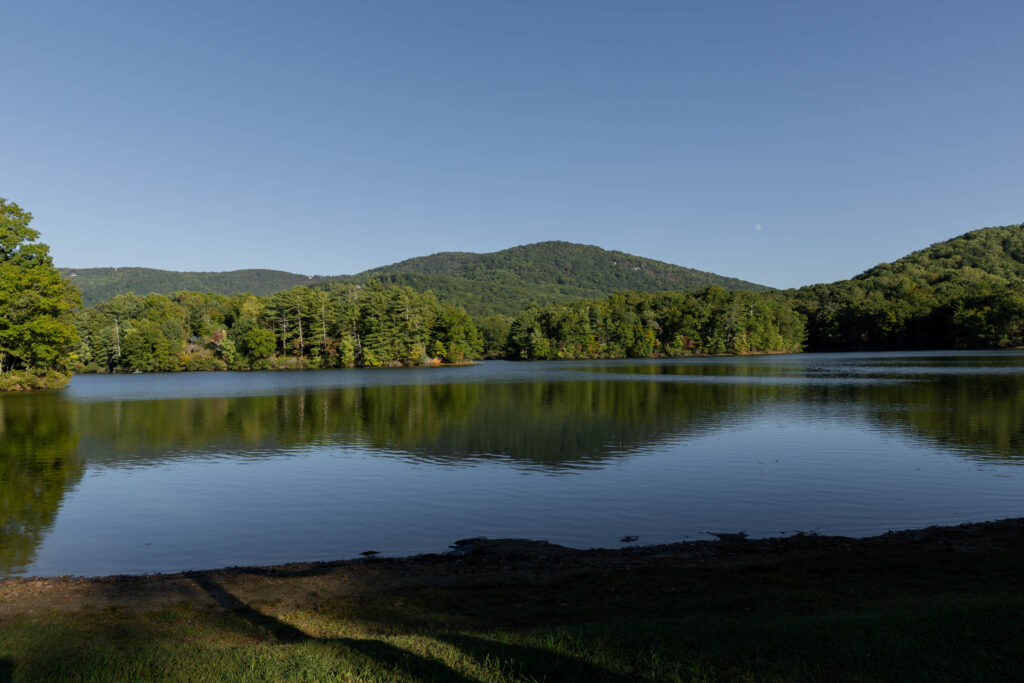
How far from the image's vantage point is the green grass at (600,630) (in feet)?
19.4

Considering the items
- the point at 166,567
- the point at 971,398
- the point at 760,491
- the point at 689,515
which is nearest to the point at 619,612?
the point at 689,515

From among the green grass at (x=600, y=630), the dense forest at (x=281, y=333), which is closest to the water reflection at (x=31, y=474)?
the green grass at (x=600, y=630)

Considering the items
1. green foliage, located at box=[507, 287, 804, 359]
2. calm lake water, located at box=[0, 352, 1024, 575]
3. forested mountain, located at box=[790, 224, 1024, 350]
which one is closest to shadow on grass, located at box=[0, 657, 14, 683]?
calm lake water, located at box=[0, 352, 1024, 575]

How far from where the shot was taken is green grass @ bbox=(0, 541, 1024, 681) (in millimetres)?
5914

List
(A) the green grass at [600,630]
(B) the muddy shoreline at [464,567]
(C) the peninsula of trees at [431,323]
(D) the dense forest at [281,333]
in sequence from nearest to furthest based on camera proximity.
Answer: (A) the green grass at [600,630], (B) the muddy shoreline at [464,567], (C) the peninsula of trees at [431,323], (D) the dense forest at [281,333]

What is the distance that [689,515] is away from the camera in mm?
15047

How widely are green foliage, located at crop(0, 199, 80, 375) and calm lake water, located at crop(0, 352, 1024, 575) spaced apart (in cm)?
2038

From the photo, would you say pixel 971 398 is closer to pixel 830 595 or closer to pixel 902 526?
pixel 902 526

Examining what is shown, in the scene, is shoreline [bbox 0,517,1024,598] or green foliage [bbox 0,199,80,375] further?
green foliage [bbox 0,199,80,375]

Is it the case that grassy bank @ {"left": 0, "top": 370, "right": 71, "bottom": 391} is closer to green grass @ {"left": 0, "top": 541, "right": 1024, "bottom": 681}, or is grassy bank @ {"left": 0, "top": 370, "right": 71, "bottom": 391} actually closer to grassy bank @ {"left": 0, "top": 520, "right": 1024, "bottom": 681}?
grassy bank @ {"left": 0, "top": 520, "right": 1024, "bottom": 681}

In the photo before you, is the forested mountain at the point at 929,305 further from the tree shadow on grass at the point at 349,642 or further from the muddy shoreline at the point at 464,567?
the tree shadow on grass at the point at 349,642

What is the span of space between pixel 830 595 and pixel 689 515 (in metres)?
6.33

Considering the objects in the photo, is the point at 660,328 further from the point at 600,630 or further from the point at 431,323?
the point at 600,630

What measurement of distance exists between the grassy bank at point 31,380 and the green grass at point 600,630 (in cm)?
6398
